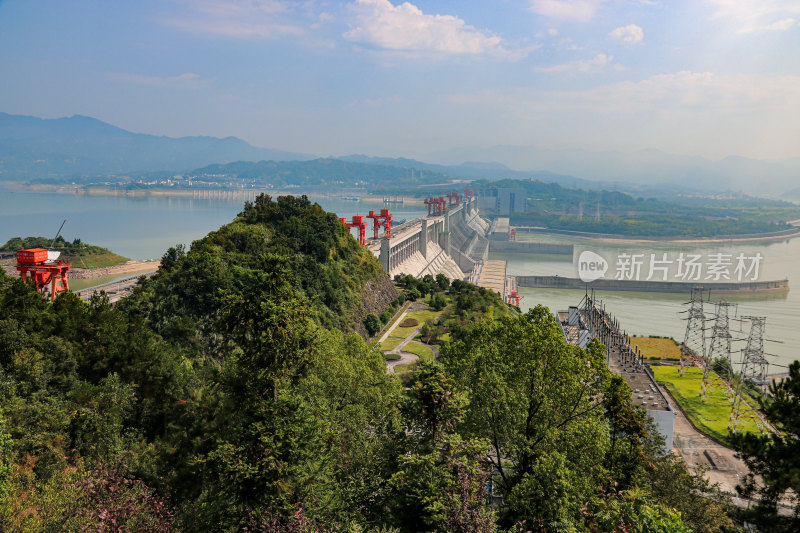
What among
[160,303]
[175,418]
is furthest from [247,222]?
[175,418]

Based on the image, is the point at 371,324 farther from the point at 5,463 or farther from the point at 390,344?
the point at 5,463

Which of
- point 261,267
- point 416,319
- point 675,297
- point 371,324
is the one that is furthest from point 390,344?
point 675,297

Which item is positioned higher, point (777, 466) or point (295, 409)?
point (777, 466)

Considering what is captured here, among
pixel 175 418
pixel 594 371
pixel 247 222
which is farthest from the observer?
pixel 247 222

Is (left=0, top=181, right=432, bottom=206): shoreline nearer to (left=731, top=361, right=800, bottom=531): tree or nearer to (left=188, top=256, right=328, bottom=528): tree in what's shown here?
(left=188, top=256, right=328, bottom=528): tree

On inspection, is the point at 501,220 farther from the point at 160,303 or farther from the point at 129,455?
the point at 129,455

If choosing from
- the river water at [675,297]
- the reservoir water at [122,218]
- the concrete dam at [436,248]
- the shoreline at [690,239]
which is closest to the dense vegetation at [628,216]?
the shoreline at [690,239]

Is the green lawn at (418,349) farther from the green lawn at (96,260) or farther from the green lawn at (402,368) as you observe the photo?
the green lawn at (96,260)
